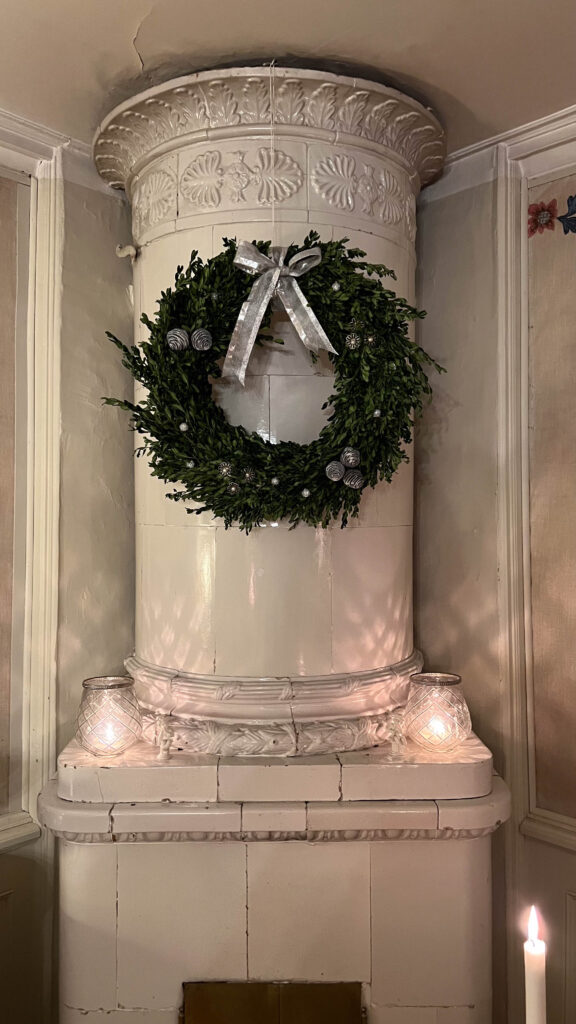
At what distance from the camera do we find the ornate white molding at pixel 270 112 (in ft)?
5.58

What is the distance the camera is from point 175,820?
163 centimetres

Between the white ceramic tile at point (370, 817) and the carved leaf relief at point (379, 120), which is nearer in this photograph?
the white ceramic tile at point (370, 817)

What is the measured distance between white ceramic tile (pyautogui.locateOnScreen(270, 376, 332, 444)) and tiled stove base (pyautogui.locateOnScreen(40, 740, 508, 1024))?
0.77 metres

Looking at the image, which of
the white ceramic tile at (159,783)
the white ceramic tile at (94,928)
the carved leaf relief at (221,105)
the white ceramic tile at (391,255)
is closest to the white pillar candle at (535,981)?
the white ceramic tile at (159,783)

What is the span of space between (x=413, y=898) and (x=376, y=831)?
0.18 m

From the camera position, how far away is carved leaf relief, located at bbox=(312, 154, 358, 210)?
70.9 inches

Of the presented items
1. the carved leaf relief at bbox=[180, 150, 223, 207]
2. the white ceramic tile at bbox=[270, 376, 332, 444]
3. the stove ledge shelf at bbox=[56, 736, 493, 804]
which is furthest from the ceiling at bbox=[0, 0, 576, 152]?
the stove ledge shelf at bbox=[56, 736, 493, 804]

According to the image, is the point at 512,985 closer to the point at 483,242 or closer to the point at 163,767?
the point at 163,767

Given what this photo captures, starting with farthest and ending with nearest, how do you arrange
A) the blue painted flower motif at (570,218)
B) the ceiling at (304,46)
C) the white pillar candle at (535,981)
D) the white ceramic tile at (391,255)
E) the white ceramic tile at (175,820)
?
the blue painted flower motif at (570,218) → the white ceramic tile at (391,255) → the white ceramic tile at (175,820) → the ceiling at (304,46) → the white pillar candle at (535,981)

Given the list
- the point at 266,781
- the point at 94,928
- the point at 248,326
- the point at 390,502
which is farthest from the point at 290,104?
the point at 94,928

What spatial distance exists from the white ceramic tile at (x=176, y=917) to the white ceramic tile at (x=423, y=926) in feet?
1.03

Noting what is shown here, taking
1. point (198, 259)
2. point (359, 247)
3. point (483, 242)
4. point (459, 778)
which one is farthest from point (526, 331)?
point (459, 778)

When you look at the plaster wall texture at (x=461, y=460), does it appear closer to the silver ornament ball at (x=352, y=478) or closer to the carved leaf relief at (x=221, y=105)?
the silver ornament ball at (x=352, y=478)

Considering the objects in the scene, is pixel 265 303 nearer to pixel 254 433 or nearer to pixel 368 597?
pixel 254 433
